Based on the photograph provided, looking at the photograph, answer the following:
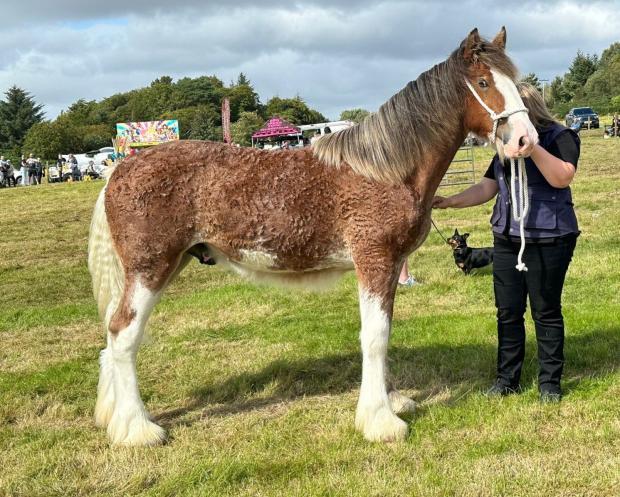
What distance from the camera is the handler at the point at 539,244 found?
14.1 feet

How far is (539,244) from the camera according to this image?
446 cm

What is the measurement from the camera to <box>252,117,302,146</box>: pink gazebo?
54.5 metres

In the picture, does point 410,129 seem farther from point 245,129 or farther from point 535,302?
point 245,129

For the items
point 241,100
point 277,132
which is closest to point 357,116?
point 277,132

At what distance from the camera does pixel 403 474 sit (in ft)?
11.9

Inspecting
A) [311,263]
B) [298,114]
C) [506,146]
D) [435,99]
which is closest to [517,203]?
[506,146]

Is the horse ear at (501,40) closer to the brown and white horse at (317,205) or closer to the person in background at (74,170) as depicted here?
the brown and white horse at (317,205)

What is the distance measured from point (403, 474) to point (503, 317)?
5.74ft

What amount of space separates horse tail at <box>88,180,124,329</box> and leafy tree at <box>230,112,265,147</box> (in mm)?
57093

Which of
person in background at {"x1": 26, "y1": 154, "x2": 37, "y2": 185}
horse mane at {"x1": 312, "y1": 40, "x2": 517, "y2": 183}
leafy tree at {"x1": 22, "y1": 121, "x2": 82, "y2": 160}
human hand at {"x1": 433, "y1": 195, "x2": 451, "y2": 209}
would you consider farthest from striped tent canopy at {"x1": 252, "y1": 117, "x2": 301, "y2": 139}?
horse mane at {"x1": 312, "y1": 40, "x2": 517, "y2": 183}

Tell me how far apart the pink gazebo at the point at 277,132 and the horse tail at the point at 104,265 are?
1934 inches

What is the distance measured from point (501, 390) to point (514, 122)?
2151 millimetres

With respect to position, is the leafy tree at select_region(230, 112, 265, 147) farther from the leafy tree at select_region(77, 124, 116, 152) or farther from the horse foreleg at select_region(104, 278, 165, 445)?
the horse foreleg at select_region(104, 278, 165, 445)

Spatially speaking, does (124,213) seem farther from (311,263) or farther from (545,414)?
(545,414)
